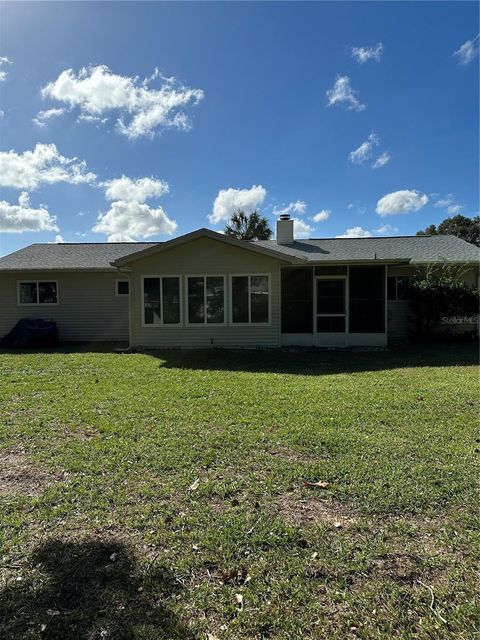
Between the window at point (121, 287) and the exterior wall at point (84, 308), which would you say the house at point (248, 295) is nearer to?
the window at point (121, 287)

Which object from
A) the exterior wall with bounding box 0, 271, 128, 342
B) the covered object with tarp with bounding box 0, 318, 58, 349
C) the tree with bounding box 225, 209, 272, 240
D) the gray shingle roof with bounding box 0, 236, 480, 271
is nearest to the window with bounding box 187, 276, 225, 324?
→ the gray shingle roof with bounding box 0, 236, 480, 271

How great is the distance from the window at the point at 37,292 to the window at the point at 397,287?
1269cm

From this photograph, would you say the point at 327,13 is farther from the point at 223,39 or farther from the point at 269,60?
the point at 223,39

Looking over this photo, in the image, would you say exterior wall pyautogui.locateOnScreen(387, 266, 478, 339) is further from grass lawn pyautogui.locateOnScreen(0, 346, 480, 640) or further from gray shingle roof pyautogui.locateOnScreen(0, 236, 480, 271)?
grass lawn pyautogui.locateOnScreen(0, 346, 480, 640)

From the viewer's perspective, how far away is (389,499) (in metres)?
2.97

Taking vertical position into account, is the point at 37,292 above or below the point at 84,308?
above

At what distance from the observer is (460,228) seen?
45.6 m

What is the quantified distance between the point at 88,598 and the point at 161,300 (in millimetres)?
10485

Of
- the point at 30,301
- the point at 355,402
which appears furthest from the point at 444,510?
the point at 30,301

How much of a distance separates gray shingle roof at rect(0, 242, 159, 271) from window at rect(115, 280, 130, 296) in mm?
813

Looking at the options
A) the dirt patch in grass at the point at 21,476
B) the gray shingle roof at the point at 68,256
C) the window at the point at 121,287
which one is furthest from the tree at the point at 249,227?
the dirt patch in grass at the point at 21,476

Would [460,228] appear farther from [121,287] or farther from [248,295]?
[121,287]

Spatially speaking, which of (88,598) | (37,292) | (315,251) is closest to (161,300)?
(315,251)

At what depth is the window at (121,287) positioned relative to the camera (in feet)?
48.3
